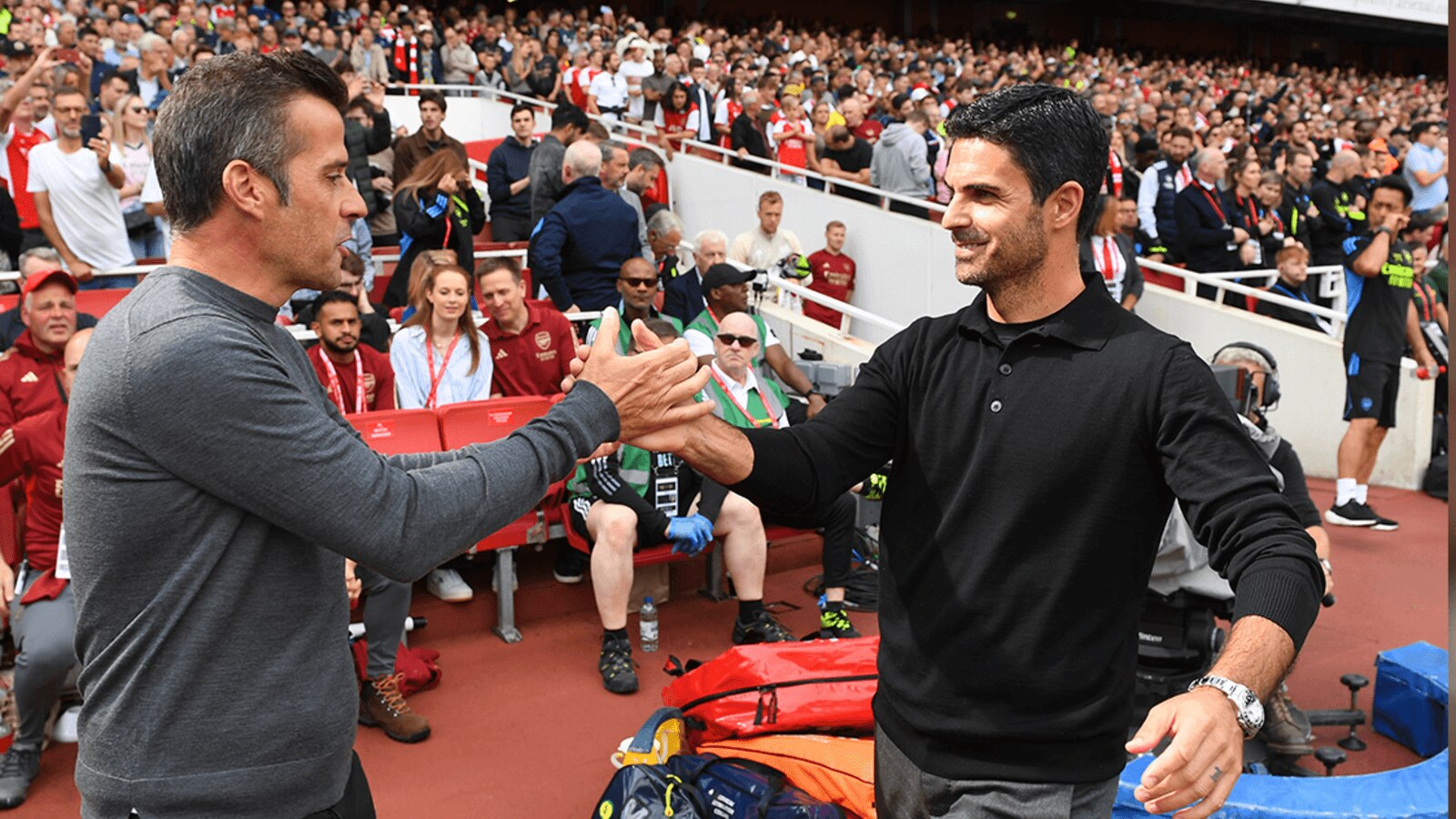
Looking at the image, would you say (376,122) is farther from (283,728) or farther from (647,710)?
(283,728)

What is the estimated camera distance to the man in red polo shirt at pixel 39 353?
15.4 feet

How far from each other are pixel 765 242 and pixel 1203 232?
3.58 meters

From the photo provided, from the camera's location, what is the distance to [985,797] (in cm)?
204

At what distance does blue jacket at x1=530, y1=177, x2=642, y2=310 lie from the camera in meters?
7.57

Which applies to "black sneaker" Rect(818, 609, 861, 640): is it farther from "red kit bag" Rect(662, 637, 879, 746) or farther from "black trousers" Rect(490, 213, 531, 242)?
"black trousers" Rect(490, 213, 531, 242)

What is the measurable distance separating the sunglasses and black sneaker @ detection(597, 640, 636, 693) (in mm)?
1567

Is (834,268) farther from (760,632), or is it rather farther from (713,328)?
(760,632)

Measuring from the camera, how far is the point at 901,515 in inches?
87.1

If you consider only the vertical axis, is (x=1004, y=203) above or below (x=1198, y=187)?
above

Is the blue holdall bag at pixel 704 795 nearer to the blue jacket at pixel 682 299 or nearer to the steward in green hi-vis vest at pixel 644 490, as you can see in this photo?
the steward in green hi-vis vest at pixel 644 490

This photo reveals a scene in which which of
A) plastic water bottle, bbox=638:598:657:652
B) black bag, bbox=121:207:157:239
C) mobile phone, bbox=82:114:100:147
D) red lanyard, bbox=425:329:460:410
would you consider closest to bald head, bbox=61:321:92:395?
red lanyard, bbox=425:329:460:410

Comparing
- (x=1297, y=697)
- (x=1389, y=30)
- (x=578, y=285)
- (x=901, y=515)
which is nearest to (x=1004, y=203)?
(x=901, y=515)

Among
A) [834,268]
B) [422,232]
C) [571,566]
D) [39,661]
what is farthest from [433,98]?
[39,661]

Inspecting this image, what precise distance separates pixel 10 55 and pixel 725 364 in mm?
7140
